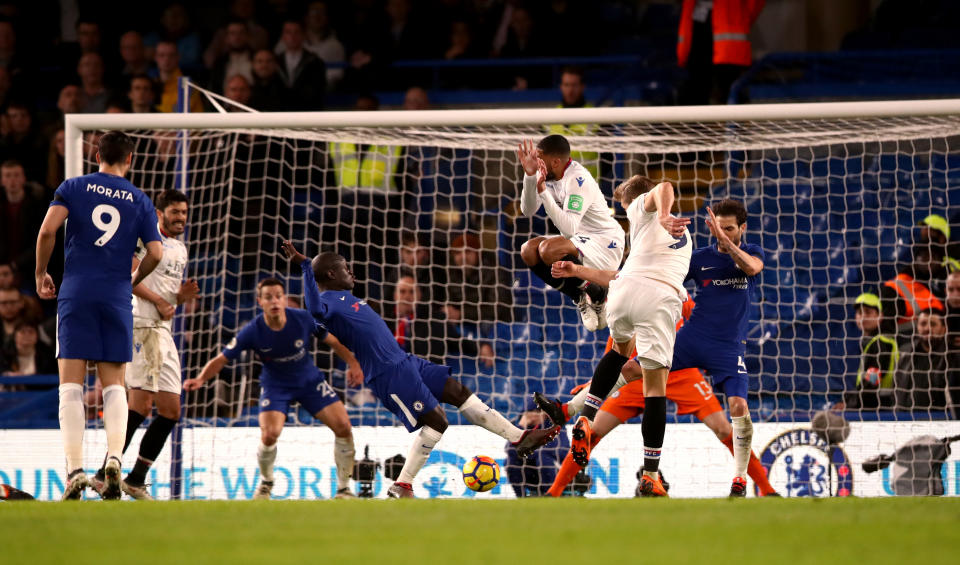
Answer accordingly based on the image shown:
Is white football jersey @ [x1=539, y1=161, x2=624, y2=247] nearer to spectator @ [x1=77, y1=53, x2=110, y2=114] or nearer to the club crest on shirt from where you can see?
the club crest on shirt

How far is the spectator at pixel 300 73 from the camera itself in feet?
40.4

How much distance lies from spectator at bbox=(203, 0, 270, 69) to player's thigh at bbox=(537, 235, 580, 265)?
22.7 ft

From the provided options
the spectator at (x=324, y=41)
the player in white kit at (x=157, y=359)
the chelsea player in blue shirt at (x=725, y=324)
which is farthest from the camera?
the spectator at (x=324, y=41)

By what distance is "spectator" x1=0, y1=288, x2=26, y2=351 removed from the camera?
10.8 m

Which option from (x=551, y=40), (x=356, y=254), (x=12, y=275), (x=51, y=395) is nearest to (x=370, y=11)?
(x=551, y=40)

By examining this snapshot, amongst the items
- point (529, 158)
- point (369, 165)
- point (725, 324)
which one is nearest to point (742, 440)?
point (725, 324)

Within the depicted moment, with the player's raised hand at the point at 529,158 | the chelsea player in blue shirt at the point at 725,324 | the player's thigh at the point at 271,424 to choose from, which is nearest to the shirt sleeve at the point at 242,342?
the player's thigh at the point at 271,424

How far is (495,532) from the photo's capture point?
4.21 metres

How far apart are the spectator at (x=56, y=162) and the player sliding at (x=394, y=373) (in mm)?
4780

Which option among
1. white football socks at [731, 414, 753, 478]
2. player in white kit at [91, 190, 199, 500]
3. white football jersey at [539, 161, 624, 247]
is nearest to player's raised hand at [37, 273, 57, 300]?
player in white kit at [91, 190, 199, 500]

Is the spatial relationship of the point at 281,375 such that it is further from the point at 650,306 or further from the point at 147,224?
the point at 650,306

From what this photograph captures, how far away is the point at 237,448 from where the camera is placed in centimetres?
947

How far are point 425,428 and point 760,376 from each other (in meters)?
3.50

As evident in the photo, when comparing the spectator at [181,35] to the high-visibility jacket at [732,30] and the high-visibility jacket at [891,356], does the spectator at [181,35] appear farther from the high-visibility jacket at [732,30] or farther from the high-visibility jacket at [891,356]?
the high-visibility jacket at [891,356]
